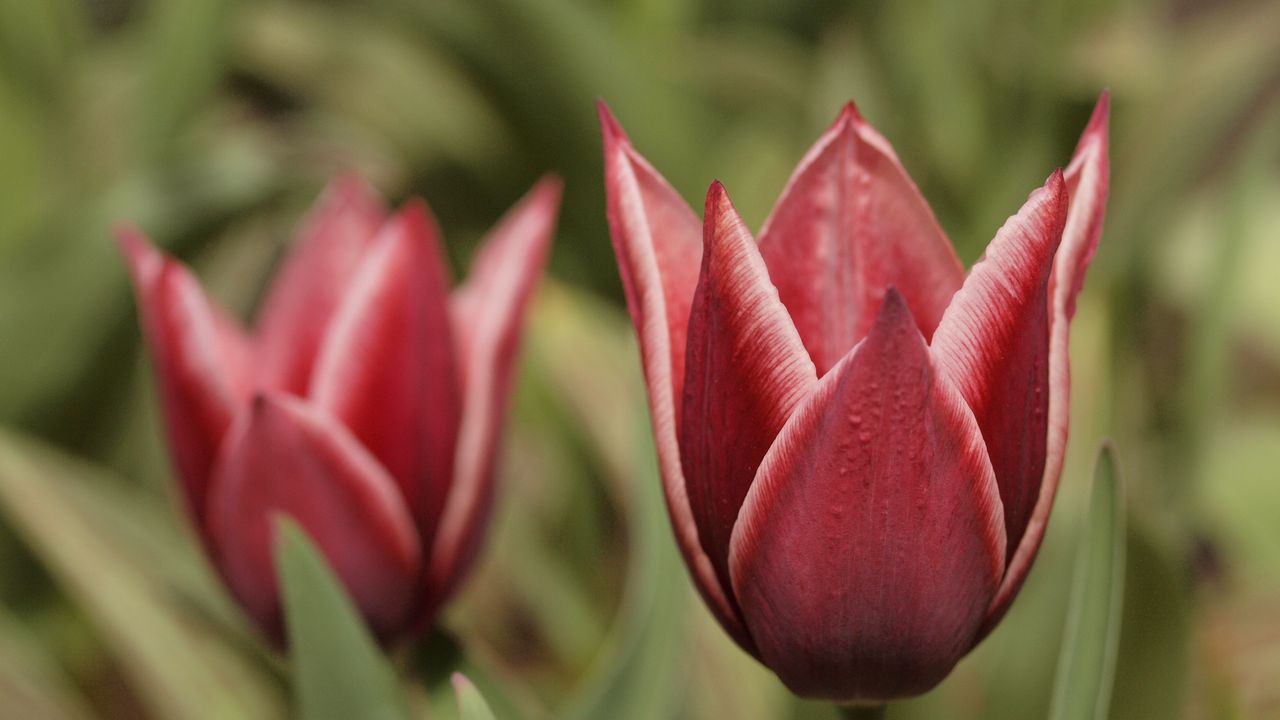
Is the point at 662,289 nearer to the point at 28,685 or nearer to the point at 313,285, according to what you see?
the point at 313,285

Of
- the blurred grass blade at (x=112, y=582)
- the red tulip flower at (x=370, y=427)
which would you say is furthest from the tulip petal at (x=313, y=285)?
the blurred grass blade at (x=112, y=582)

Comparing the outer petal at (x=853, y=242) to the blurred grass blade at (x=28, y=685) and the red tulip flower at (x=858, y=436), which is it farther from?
the blurred grass blade at (x=28, y=685)

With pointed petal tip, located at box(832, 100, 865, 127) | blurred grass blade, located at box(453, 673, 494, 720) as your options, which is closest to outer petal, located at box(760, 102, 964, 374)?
pointed petal tip, located at box(832, 100, 865, 127)

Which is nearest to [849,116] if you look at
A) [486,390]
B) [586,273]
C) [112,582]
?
[486,390]

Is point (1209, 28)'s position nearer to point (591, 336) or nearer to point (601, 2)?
point (601, 2)

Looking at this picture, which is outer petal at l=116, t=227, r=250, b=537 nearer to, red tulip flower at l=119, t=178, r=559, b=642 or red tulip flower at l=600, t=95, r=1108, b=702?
red tulip flower at l=119, t=178, r=559, b=642

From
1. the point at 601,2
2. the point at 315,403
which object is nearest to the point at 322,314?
the point at 315,403
